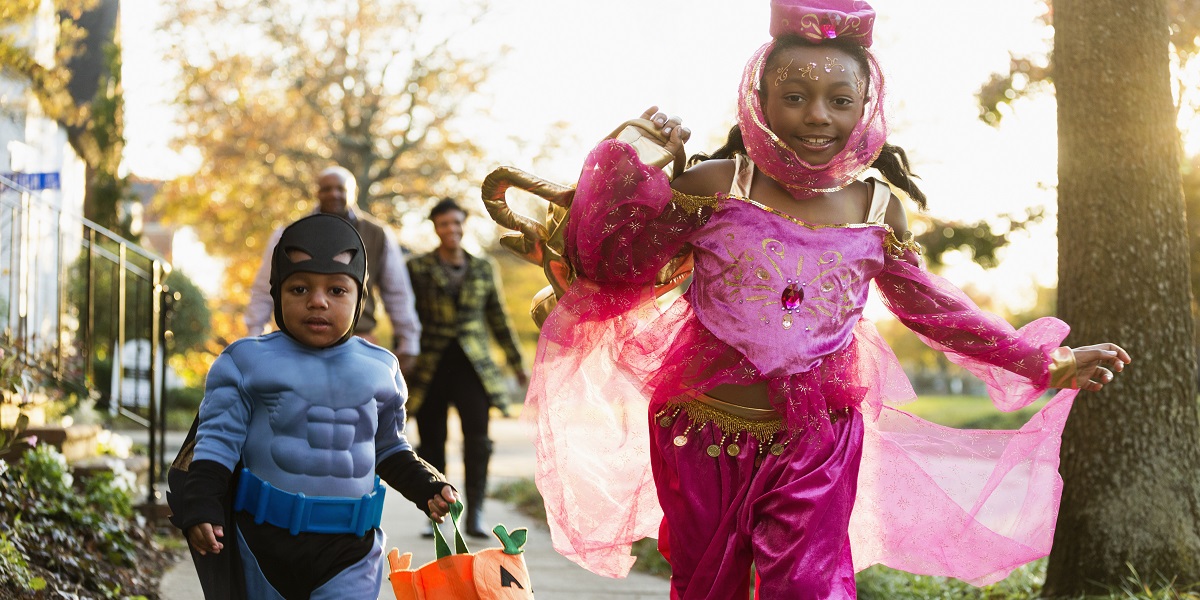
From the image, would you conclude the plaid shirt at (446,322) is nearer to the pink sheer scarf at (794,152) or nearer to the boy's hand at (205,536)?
the pink sheer scarf at (794,152)

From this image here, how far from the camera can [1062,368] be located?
359cm

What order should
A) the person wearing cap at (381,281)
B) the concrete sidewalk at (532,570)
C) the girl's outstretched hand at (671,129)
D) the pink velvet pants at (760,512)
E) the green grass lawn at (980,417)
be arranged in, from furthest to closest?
the green grass lawn at (980,417), the person wearing cap at (381,281), the concrete sidewalk at (532,570), the girl's outstretched hand at (671,129), the pink velvet pants at (760,512)

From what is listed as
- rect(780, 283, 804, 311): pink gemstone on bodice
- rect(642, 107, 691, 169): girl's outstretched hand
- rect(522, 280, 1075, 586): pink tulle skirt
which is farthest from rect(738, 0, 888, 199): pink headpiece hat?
rect(522, 280, 1075, 586): pink tulle skirt

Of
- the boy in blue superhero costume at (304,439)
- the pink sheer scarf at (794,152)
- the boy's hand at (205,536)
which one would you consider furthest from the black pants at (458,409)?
the boy's hand at (205,536)

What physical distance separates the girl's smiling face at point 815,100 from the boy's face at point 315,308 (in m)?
1.31

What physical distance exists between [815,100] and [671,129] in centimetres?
42

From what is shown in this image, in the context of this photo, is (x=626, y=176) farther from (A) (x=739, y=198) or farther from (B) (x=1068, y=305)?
(B) (x=1068, y=305)

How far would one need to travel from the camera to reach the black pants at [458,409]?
24.3 ft

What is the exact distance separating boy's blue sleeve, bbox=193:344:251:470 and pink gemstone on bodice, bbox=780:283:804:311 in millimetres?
1473

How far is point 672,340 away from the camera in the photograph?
355cm

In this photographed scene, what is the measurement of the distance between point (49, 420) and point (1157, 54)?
7.77m

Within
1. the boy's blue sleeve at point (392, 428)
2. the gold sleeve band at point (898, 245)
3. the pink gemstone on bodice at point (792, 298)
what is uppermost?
the gold sleeve band at point (898, 245)

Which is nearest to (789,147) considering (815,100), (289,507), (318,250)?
(815,100)

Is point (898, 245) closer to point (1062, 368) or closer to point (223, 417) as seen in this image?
point (1062, 368)
